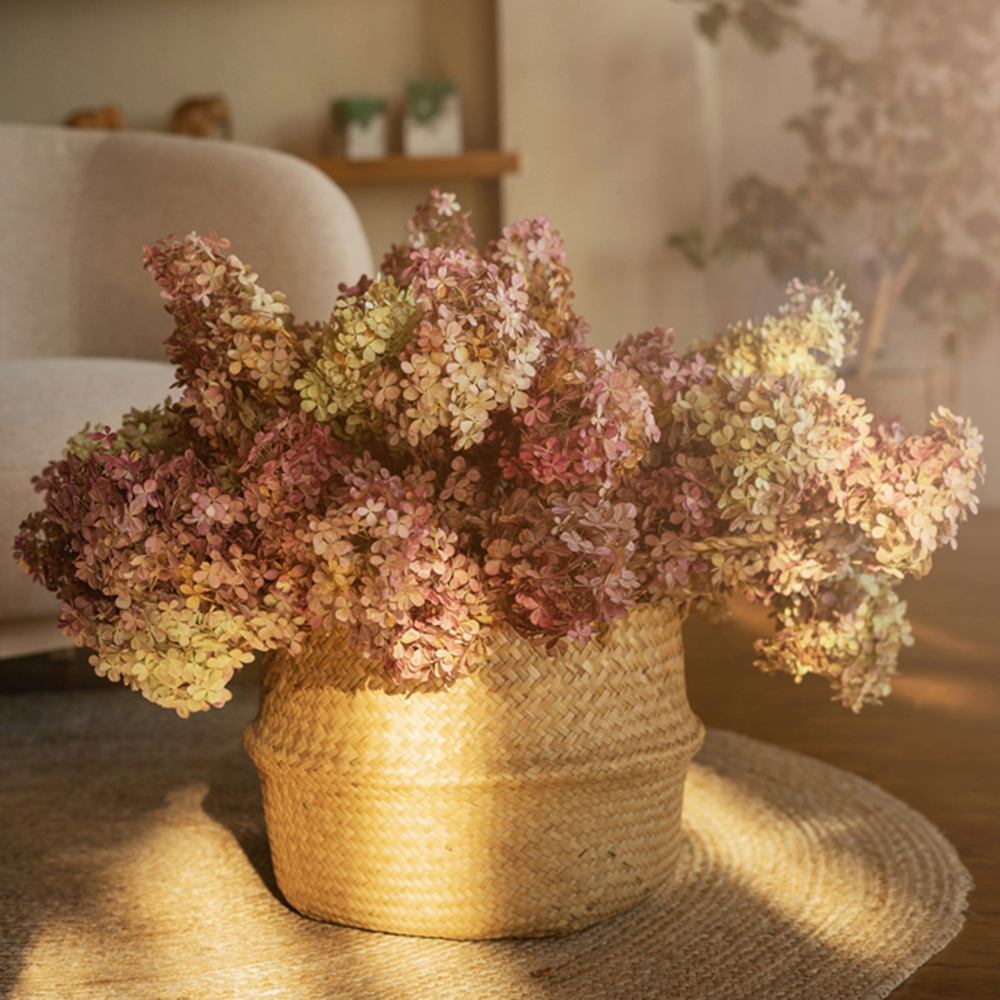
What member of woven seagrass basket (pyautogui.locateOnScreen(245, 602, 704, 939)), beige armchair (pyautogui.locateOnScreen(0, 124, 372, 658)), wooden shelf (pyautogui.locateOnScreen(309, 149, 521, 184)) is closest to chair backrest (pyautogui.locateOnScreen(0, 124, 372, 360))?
beige armchair (pyautogui.locateOnScreen(0, 124, 372, 658))

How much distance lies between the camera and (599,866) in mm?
822

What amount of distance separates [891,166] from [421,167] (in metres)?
1.21

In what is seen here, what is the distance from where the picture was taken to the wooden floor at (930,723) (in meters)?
0.83

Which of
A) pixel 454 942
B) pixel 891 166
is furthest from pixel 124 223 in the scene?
pixel 891 166

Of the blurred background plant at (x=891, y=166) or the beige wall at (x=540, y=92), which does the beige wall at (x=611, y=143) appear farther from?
the blurred background plant at (x=891, y=166)

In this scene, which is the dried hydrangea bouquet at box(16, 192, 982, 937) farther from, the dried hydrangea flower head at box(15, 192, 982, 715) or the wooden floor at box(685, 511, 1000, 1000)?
the wooden floor at box(685, 511, 1000, 1000)

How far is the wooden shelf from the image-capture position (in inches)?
119

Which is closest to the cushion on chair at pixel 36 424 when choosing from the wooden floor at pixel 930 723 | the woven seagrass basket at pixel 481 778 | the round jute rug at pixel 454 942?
the round jute rug at pixel 454 942

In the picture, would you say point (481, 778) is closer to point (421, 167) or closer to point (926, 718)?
point (926, 718)

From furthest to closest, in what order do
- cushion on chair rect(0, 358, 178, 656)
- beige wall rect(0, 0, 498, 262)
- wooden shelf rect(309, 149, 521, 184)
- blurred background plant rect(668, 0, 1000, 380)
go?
beige wall rect(0, 0, 498, 262) → wooden shelf rect(309, 149, 521, 184) → blurred background plant rect(668, 0, 1000, 380) → cushion on chair rect(0, 358, 178, 656)

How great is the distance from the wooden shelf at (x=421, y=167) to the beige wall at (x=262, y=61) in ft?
0.48

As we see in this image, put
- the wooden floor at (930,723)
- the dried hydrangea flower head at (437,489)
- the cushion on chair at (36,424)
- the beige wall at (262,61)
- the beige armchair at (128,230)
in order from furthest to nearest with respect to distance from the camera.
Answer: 1. the beige wall at (262,61)
2. the beige armchair at (128,230)
3. the cushion on chair at (36,424)
4. the wooden floor at (930,723)
5. the dried hydrangea flower head at (437,489)

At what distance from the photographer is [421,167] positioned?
119 inches

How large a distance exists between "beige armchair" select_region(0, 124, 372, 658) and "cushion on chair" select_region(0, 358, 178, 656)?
36mm
